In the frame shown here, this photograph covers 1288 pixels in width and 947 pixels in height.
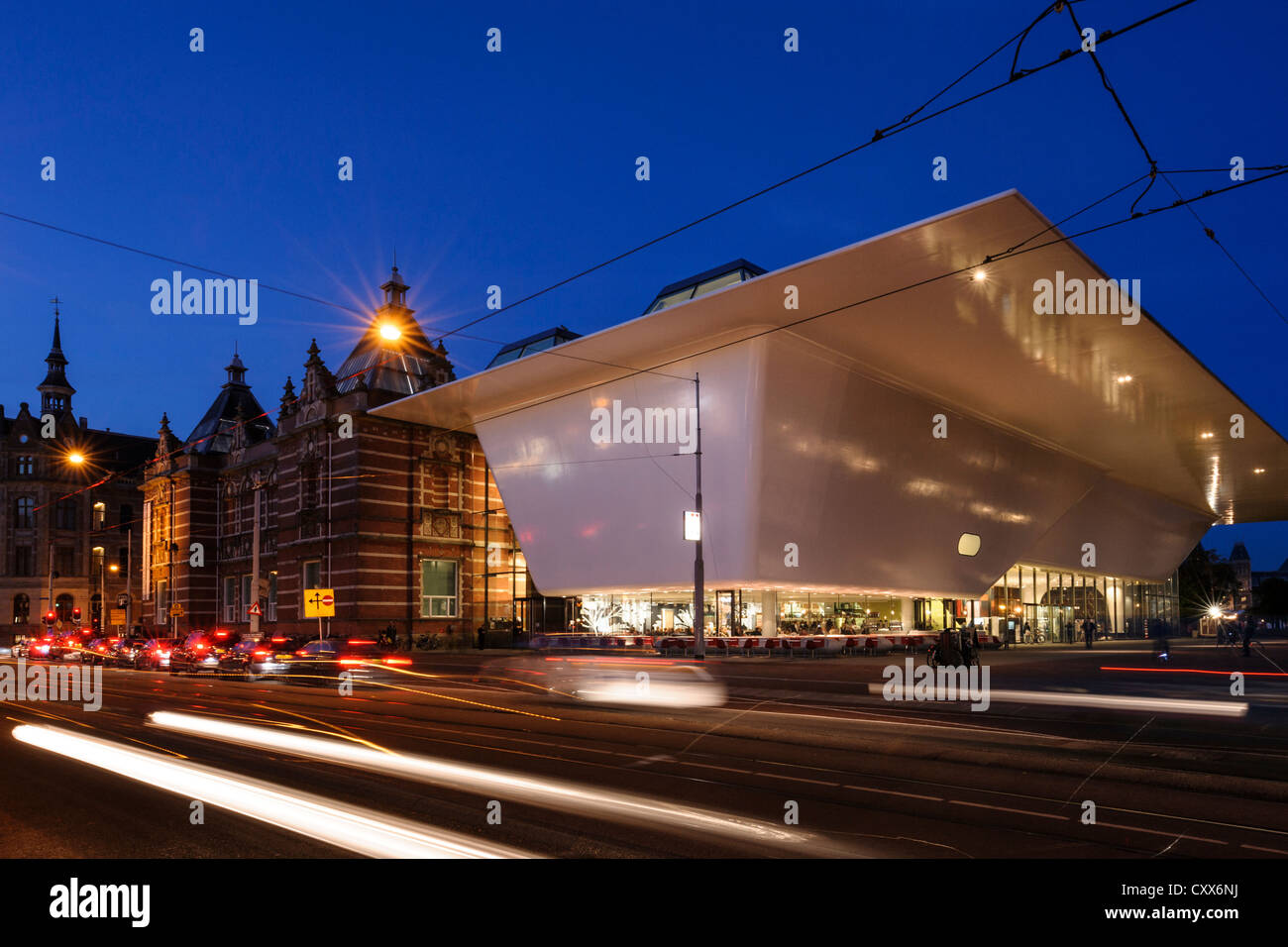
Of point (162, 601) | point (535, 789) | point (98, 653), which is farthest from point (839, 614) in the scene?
point (162, 601)

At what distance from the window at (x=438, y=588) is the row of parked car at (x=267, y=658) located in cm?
1001

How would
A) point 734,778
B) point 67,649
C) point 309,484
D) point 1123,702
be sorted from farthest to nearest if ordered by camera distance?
point 67,649
point 309,484
point 1123,702
point 734,778

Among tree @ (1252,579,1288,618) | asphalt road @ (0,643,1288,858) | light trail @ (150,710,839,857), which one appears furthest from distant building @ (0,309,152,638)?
tree @ (1252,579,1288,618)

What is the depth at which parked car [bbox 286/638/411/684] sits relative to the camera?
33.4 metres

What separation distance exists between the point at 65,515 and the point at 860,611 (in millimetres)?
86634

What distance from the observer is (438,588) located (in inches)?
2105

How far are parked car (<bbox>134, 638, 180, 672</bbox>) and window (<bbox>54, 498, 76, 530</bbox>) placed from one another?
189ft

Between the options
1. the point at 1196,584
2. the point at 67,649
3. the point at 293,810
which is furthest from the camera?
the point at 1196,584

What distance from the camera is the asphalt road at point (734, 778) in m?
8.70

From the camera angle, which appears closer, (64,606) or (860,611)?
(860,611)

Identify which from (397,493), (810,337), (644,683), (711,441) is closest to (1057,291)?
(810,337)

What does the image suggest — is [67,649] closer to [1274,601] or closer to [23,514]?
[23,514]

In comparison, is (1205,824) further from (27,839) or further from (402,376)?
(402,376)

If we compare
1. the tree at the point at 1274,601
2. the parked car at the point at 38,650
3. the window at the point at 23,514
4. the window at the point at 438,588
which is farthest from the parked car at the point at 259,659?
the tree at the point at 1274,601
